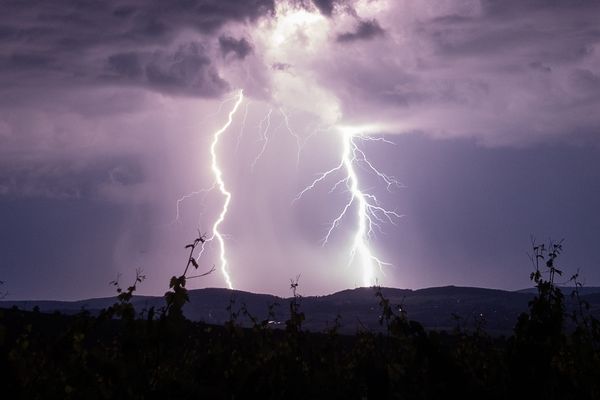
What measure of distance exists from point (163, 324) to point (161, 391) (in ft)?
2.61

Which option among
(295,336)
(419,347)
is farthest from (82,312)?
(419,347)

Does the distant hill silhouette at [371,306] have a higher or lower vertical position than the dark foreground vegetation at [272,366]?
higher

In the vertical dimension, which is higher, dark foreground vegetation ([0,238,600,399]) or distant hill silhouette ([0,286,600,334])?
distant hill silhouette ([0,286,600,334])

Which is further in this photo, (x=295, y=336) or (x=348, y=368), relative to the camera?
(x=348, y=368)

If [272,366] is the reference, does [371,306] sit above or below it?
above

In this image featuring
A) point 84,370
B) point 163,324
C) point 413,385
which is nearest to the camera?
point 163,324

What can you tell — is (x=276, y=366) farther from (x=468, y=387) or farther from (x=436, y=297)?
(x=436, y=297)

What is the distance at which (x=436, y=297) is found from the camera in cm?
19238

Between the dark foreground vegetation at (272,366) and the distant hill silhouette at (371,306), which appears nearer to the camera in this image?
the dark foreground vegetation at (272,366)

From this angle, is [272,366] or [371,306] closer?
[272,366]

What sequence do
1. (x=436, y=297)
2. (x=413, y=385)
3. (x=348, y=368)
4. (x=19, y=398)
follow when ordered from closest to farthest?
(x=19, y=398) → (x=413, y=385) → (x=348, y=368) → (x=436, y=297)

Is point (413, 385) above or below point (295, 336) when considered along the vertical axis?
below

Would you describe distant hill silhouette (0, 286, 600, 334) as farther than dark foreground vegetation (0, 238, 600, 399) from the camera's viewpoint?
Yes

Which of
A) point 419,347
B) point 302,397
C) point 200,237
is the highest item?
point 200,237
